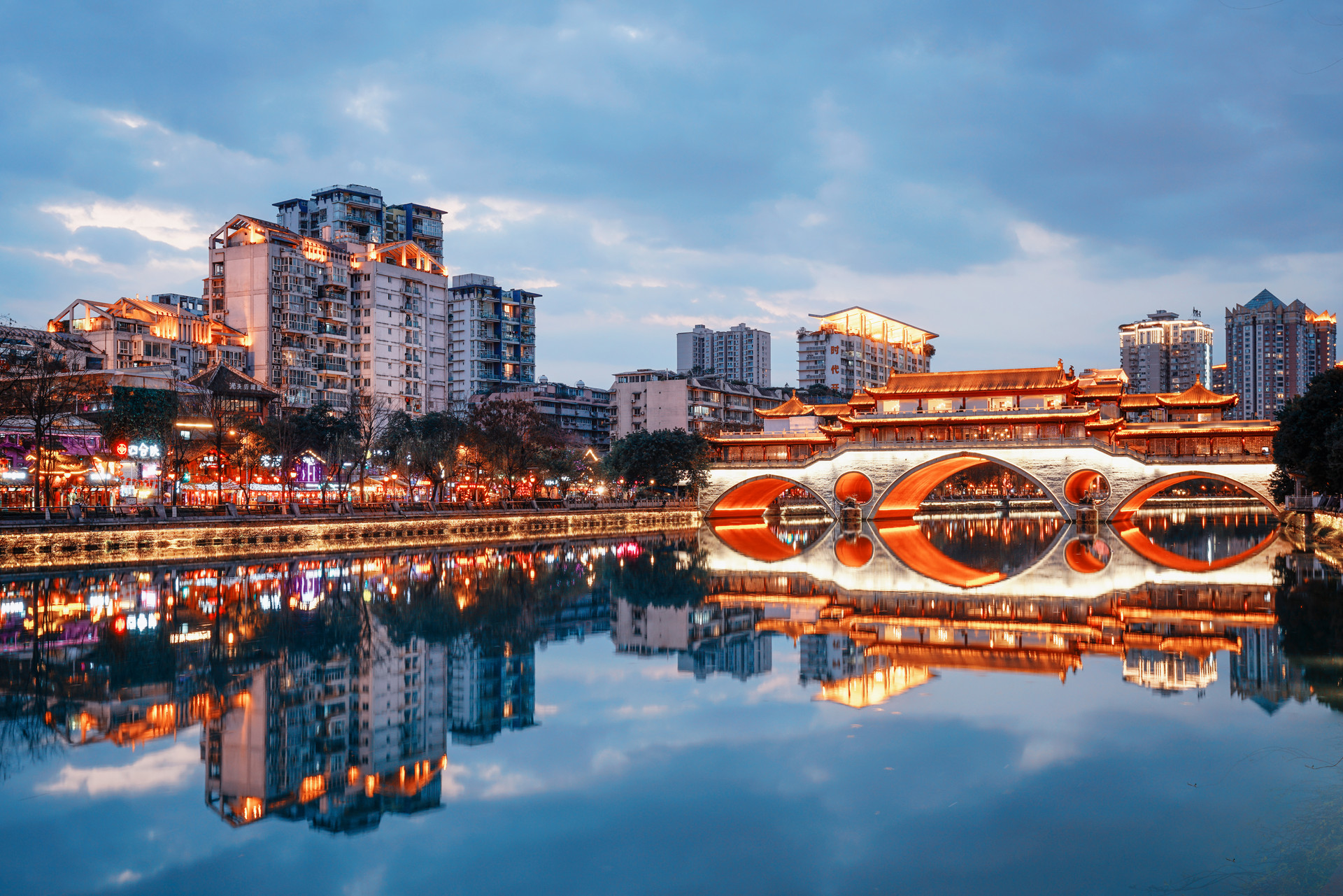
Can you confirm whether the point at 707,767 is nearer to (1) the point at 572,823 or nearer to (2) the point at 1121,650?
(1) the point at 572,823

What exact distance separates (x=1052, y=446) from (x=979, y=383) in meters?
4.99

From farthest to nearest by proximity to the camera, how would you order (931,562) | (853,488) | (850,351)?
(850,351) < (853,488) < (931,562)

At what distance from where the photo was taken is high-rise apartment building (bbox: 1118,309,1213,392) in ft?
531

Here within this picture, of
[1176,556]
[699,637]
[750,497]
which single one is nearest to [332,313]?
[750,497]

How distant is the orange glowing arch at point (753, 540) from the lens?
39.2 metres

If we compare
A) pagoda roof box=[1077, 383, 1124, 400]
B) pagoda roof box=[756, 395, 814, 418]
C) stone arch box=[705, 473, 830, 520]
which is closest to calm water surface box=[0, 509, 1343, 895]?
pagoda roof box=[1077, 383, 1124, 400]

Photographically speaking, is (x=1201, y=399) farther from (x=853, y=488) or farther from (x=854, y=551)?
(x=854, y=551)

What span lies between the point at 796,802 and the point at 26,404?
120ft

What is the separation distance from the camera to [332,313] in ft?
257

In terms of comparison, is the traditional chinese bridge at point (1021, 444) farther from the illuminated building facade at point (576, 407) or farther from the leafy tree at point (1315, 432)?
the illuminated building facade at point (576, 407)

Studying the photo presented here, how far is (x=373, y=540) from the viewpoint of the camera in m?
44.1

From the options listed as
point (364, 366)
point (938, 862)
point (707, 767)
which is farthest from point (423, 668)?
point (364, 366)

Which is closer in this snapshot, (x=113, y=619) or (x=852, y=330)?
(x=113, y=619)

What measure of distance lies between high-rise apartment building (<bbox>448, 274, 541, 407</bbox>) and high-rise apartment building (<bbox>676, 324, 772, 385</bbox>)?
2455 inches
